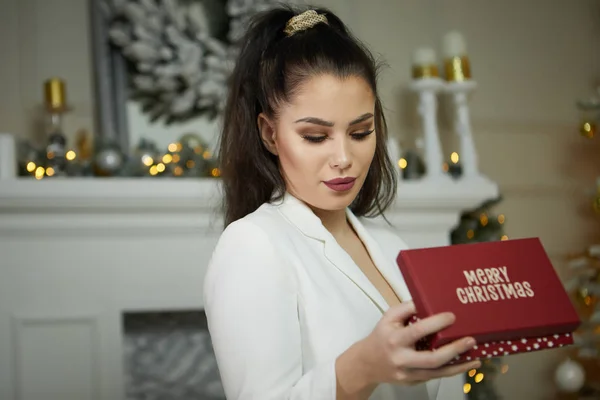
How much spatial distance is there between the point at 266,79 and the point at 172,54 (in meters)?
2.09

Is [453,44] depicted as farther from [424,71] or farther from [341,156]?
[341,156]

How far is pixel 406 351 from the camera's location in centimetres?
105

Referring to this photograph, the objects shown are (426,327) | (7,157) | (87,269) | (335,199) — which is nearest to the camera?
(426,327)

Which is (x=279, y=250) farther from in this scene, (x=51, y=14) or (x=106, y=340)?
(x=51, y=14)

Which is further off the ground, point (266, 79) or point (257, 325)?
point (266, 79)

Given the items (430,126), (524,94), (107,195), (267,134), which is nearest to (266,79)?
(267,134)

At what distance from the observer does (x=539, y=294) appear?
3.78 ft

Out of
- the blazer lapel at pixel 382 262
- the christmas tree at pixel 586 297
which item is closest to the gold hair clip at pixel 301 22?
the blazer lapel at pixel 382 262

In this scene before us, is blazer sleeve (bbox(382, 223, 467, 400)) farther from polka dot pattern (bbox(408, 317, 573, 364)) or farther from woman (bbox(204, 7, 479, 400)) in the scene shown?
polka dot pattern (bbox(408, 317, 573, 364))

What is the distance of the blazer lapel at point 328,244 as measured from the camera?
1.36 meters

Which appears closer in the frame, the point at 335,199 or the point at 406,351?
the point at 406,351

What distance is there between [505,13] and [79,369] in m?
2.66

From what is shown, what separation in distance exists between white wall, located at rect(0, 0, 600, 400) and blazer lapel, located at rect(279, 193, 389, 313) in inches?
101

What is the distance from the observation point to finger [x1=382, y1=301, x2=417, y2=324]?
1072 mm
